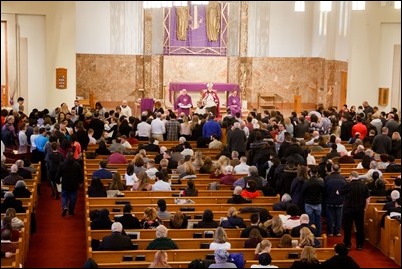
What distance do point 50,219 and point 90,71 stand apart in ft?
52.5

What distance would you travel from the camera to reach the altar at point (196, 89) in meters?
28.8

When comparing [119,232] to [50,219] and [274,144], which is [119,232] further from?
[274,144]

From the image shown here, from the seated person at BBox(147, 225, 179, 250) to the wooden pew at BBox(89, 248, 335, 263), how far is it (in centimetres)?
20

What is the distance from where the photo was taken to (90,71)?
29.8m

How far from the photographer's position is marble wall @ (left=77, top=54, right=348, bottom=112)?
97.6 ft

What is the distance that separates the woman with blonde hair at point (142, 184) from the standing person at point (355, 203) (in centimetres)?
351

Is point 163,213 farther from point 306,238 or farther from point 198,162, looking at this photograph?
point 198,162

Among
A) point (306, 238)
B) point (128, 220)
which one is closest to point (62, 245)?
point (128, 220)

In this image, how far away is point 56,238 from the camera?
13.2 meters

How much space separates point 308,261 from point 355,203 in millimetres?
3813

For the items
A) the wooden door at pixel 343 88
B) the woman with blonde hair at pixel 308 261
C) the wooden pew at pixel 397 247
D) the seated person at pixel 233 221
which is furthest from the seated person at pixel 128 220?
the wooden door at pixel 343 88

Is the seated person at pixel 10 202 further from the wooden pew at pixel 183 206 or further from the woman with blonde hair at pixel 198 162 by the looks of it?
the woman with blonde hair at pixel 198 162

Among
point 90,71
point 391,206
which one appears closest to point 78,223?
point 391,206

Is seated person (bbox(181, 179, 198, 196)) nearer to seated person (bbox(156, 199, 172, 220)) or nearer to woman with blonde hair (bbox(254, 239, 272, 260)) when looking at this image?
seated person (bbox(156, 199, 172, 220))
